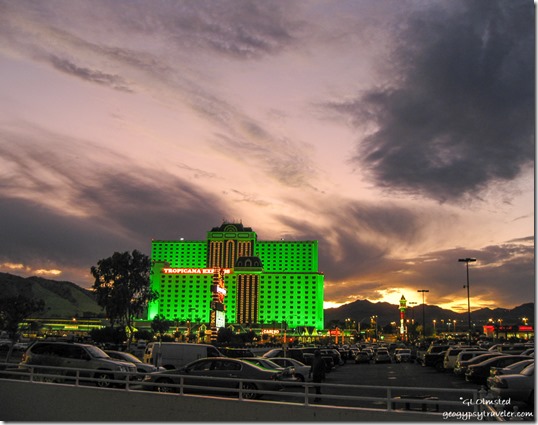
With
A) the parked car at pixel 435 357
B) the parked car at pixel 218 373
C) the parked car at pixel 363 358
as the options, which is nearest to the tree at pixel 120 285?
the parked car at pixel 363 358

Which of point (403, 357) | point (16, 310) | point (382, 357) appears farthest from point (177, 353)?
point (403, 357)

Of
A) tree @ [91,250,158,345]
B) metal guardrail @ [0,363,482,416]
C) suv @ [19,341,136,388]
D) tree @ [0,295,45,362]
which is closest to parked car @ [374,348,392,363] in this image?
metal guardrail @ [0,363,482,416]

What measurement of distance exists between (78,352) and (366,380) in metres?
16.0

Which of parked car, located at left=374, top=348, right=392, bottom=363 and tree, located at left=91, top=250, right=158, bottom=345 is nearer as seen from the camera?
parked car, located at left=374, top=348, right=392, bottom=363

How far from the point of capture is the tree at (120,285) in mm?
88688

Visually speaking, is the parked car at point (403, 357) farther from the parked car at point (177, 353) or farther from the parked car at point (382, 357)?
the parked car at point (177, 353)

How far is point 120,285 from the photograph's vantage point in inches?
3533

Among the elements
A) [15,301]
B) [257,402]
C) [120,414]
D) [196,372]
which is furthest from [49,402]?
[15,301]

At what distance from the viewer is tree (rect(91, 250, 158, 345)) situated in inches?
3492

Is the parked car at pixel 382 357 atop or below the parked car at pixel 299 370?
below

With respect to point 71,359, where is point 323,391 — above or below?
below

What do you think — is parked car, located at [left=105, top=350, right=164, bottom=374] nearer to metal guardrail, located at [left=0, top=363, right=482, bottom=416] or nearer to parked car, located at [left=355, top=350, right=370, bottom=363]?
metal guardrail, located at [left=0, top=363, right=482, bottom=416]

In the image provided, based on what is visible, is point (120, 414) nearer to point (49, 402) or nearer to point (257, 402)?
point (49, 402)

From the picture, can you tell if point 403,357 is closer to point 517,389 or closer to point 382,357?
point 382,357
